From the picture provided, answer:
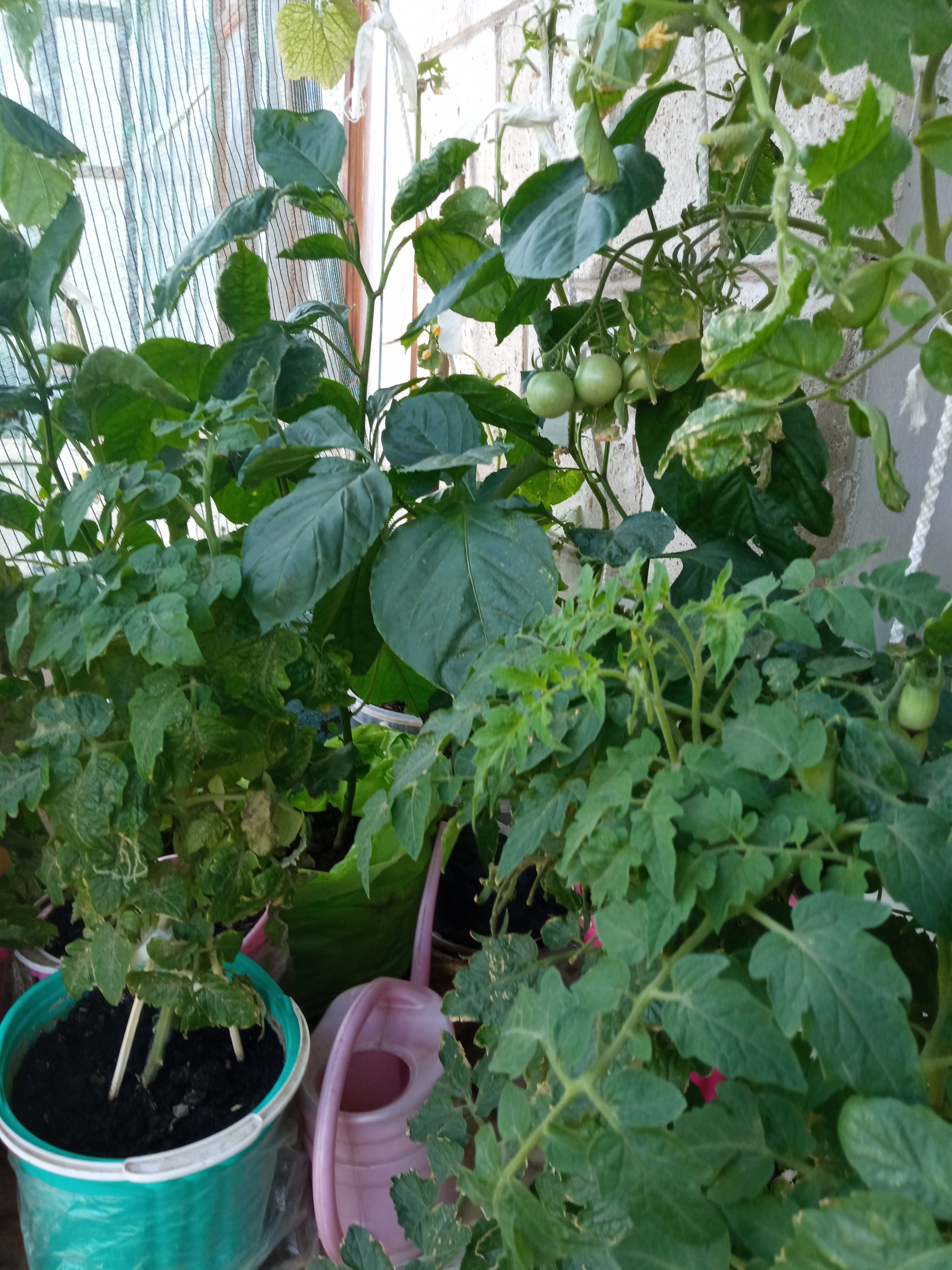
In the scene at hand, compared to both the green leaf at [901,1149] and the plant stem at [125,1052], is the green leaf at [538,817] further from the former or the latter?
the plant stem at [125,1052]

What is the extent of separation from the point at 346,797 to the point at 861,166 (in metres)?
0.65

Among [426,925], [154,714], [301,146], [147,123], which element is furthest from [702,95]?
[147,123]

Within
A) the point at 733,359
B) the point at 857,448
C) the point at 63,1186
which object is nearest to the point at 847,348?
the point at 857,448

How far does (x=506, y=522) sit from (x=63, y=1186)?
0.51 m

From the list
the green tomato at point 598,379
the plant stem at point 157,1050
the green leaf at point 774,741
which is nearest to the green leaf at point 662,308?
the green tomato at point 598,379

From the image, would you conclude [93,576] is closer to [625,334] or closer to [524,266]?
[524,266]

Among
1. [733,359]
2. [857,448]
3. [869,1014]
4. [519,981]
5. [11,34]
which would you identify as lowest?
[519,981]

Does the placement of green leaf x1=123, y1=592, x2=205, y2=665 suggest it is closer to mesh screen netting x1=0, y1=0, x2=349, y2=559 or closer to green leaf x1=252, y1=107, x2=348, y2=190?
green leaf x1=252, y1=107, x2=348, y2=190

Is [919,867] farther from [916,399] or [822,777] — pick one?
Answer: [916,399]

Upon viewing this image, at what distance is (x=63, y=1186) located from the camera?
0.48 m

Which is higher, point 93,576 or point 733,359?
point 733,359

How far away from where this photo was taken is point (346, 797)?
31.4 inches

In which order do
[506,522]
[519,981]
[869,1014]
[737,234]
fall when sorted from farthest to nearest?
[737,234]
[506,522]
[519,981]
[869,1014]

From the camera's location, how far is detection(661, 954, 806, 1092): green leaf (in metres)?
0.27
